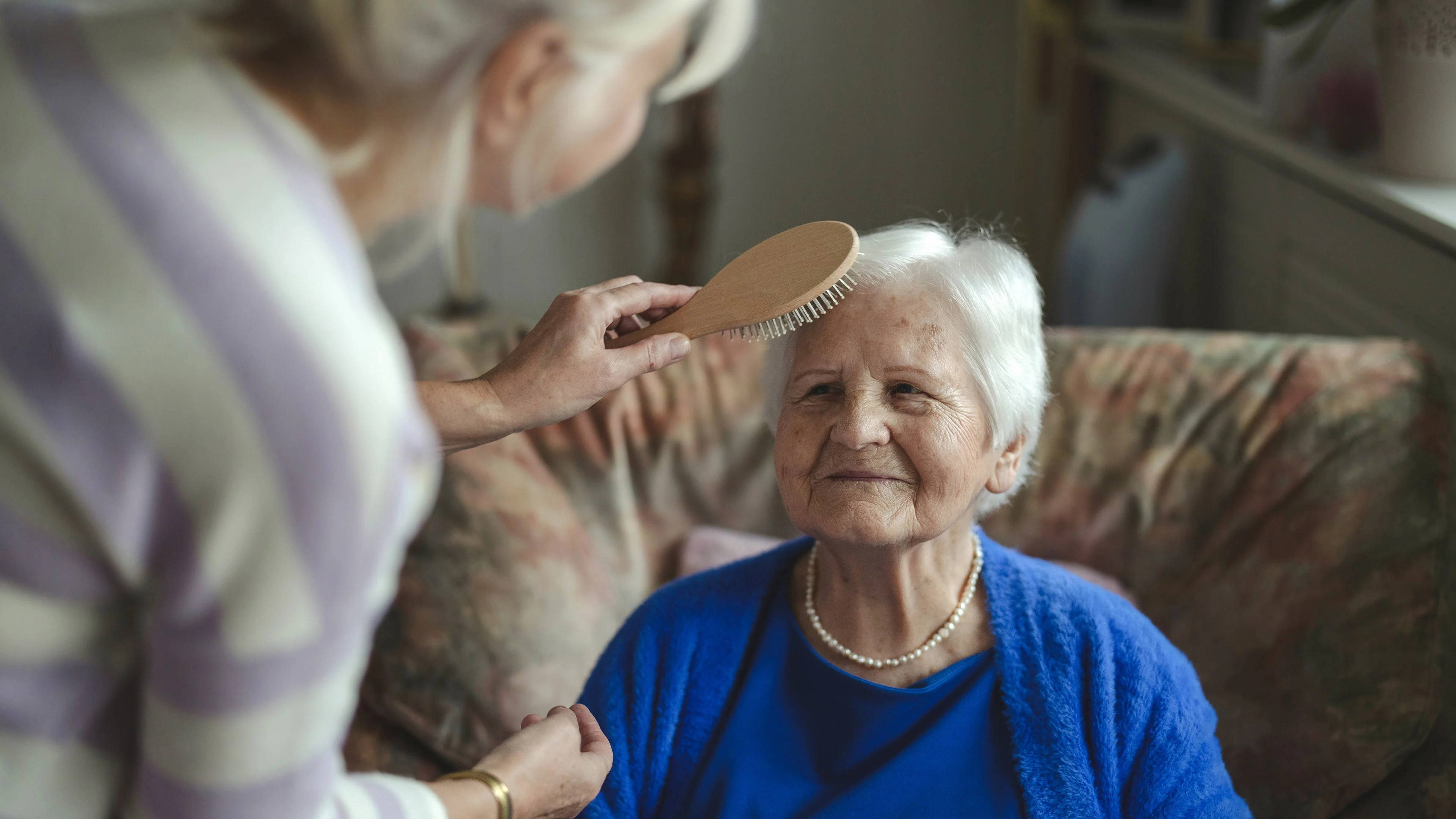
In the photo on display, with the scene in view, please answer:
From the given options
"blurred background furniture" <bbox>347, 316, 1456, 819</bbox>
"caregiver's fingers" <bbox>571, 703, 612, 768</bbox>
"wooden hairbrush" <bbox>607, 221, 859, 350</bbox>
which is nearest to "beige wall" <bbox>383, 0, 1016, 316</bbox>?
"blurred background furniture" <bbox>347, 316, 1456, 819</bbox>

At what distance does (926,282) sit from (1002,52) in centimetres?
305

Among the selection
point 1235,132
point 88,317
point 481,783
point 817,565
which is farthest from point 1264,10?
point 88,317

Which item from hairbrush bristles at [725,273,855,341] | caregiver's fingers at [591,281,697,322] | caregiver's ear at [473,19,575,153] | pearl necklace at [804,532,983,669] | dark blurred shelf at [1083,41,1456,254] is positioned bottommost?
pearl necklace at [804,532,983,669]

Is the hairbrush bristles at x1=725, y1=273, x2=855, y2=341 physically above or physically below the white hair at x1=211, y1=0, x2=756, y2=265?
below

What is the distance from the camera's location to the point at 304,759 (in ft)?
2.06

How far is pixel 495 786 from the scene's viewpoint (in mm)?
833

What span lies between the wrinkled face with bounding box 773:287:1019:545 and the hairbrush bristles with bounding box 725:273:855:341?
0.7 inches

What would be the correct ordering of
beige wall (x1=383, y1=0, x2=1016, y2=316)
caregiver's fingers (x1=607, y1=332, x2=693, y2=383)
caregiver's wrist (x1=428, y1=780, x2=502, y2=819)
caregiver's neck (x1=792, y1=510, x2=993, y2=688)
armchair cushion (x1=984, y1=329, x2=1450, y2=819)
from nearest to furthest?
1. caregiver's wrist (x1=428, y1=780, x2=502, y2=819)
2. caregiver's fingers (x1=607, y1=332, x2=693, y2=383)
3. caregiver's neck (x1=792, y1=510, x2=993, y2=688)
4. armchair cushion (x1=984, y1=329, x2=1450, y2=819)
5. beige wall (x1=383, y1=0, x2=1016, y2=316)

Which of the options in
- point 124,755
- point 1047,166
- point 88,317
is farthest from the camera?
point 1047,166

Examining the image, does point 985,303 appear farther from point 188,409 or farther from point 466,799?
point 188,409

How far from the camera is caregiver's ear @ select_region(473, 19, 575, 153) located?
60cm

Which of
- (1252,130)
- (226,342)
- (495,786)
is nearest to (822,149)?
(1252,130)

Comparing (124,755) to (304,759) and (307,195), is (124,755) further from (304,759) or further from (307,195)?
(307,195)

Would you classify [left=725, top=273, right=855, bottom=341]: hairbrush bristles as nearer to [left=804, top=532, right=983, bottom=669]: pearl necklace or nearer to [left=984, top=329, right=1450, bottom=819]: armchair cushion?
[left=804, top=532, right=983, bottom=669]: pearl necklace
